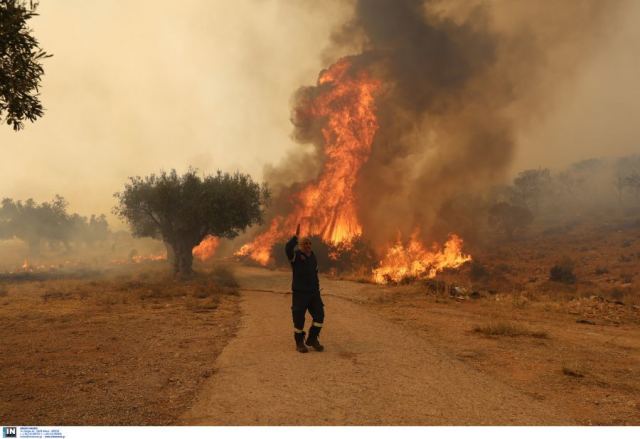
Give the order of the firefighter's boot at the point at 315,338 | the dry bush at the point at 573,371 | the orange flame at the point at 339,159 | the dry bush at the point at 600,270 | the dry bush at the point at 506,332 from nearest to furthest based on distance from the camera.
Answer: the dry bush at the point at 573,371
the firefighter's boot at the point at 315,338
the dry bush at the point at 506,332
the dry bush at the point at 600,270
the orange flame at the point at 339,159

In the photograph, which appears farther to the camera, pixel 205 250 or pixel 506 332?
pixel 205 250

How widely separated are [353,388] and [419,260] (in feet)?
97.9

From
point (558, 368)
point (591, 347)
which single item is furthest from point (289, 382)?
point (591, 347)

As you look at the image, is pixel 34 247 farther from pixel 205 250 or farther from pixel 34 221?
pixel 205 250

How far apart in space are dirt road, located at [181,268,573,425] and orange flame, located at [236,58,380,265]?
3118 cm

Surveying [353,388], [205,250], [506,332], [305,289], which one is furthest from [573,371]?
[205,250]

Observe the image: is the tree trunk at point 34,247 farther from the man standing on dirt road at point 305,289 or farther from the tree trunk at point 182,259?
the man standing on dirt road at point 305,289

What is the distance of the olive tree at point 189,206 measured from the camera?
1147 inches

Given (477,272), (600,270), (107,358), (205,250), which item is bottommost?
(107,358)

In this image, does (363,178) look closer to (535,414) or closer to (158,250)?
(535,414)

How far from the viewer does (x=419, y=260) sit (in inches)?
1387

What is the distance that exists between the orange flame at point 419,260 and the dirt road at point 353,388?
71.3ft

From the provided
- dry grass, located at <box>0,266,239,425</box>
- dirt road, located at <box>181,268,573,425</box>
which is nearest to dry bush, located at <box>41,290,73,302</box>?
dry grass, located at <box>0,266,239,425</box>

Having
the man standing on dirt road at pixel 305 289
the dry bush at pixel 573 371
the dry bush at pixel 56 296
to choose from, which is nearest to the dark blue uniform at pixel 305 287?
the man standing on dirt road at pixel 305 289
